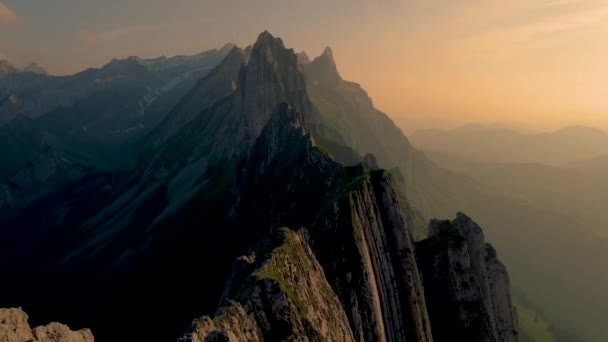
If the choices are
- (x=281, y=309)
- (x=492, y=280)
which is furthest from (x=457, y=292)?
(x=281, y=309)

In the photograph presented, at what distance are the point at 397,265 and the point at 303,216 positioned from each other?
24.2 metres

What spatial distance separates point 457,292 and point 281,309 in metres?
40.7

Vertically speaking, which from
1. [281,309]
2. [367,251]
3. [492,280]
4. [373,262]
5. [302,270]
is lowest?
[281,309]

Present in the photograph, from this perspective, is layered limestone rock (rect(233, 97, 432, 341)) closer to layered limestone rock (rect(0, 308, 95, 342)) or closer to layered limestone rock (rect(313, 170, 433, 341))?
layered limestone rock (rect(313, 170, 433, 341))

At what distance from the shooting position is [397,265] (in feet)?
206

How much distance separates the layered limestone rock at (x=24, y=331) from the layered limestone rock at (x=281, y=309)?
873 cm

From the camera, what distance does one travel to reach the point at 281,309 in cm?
3869

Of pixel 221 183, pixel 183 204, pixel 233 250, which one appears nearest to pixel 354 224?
pixel 233 250

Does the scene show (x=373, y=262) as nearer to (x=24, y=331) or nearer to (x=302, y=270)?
(x=302, y=270)

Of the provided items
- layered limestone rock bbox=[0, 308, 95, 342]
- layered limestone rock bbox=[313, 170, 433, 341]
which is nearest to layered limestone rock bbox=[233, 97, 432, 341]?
layered limestone rock bbox=[313, 170, 433, 341]

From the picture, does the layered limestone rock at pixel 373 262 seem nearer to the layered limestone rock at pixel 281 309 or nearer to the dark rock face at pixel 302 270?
the dark rock face at pixel 302 270

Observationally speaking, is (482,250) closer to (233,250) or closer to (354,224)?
(354,224)

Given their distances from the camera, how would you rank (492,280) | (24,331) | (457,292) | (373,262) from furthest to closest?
(492,280)
(457,292)
(373,262)
(24,331)

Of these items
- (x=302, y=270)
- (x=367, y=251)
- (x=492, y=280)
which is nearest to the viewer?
(x=302, y=270)
